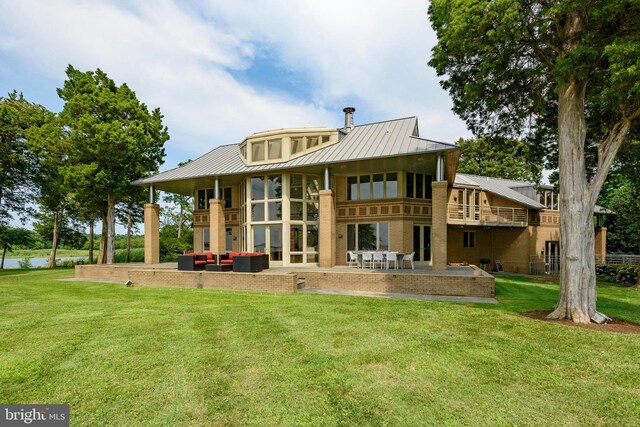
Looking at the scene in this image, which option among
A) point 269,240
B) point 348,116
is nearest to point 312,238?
point 269,240

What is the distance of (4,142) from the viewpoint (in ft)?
75.5

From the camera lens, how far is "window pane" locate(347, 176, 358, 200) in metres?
18.3

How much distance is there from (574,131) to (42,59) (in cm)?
1646

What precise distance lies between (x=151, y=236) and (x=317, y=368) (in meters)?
18.7

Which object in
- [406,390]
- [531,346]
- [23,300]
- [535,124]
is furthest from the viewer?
[535,124]

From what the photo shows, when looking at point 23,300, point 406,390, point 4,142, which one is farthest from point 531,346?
point 4,142

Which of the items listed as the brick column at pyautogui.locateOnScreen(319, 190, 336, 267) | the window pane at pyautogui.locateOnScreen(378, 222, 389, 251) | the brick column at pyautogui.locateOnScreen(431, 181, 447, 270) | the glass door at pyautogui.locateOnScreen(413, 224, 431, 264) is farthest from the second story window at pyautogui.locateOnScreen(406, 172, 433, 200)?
the brick column at pyautogui.locateOnScreen(319, 190, 336, 267)

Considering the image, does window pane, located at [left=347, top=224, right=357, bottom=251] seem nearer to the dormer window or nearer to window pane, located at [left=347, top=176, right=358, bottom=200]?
window pane, located at [left=347, top=176, right=358, bottom=200]

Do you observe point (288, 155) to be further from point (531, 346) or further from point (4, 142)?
point (4, 142)

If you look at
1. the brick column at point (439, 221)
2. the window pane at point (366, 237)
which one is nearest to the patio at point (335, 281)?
the brick column at point (439, 221)

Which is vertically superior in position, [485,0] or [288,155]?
[485,0]

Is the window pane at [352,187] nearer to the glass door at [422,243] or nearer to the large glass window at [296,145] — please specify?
the large glass window at [296,145]

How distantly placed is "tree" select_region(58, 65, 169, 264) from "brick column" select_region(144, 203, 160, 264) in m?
3.84

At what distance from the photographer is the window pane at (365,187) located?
18.0 m
